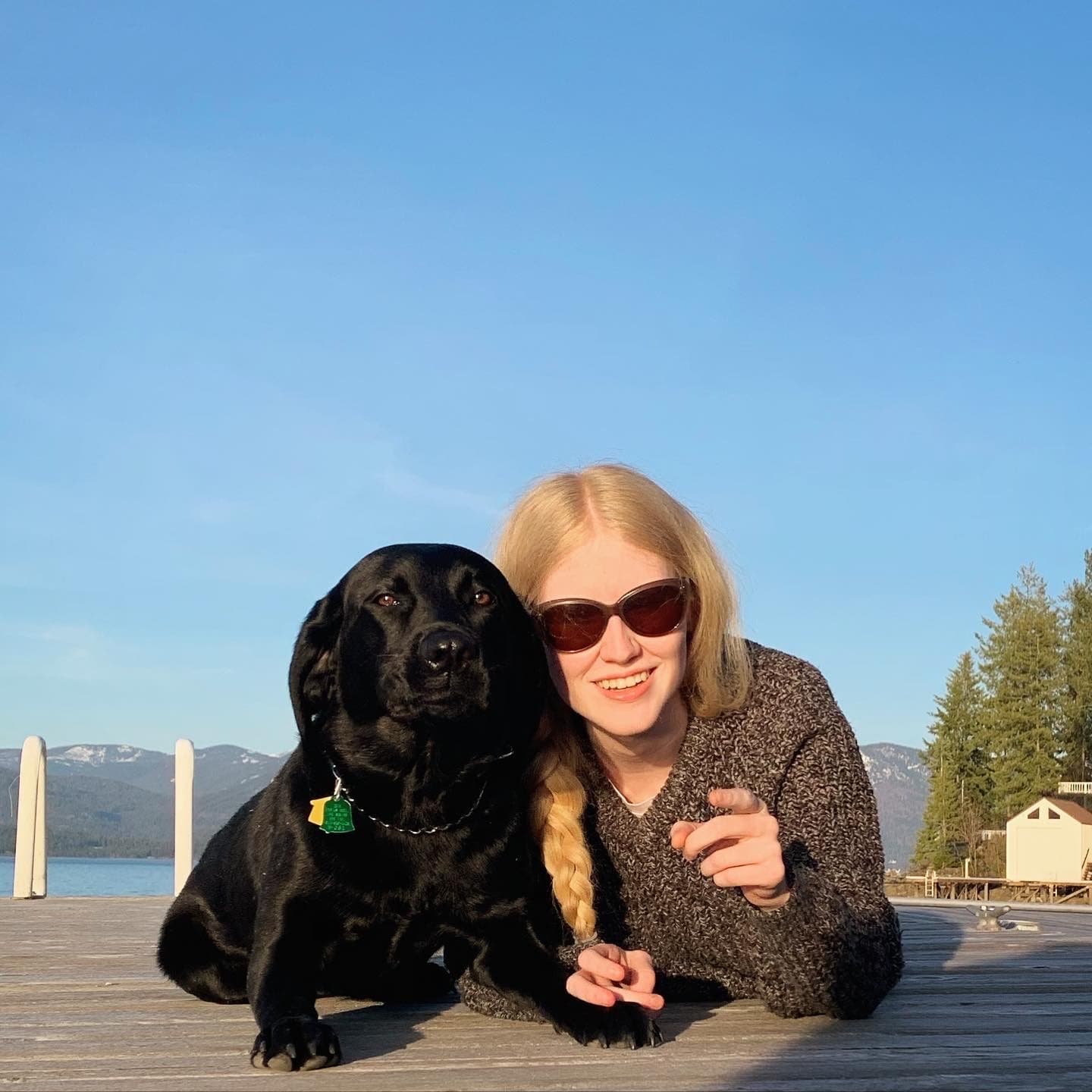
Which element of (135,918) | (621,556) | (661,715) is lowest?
(135,918)

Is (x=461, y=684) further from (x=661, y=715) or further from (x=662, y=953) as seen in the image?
(x=662, y=953)

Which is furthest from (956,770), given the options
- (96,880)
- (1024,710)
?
(96,880)

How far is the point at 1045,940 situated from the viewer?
4941 millimetres

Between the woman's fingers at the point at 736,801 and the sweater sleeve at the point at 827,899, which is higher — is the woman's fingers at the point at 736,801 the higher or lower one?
the higher one

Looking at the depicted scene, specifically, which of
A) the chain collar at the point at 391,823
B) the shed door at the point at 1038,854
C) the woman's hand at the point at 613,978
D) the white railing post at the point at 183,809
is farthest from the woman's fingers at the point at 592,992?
the shed door at the point at 1038,854

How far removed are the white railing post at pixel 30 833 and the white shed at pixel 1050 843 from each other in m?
39.2

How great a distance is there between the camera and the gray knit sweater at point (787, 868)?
2.54 metres

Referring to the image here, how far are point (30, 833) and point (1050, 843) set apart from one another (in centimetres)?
4106

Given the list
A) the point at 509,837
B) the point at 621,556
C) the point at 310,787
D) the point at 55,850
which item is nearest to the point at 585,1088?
the point at 509,837

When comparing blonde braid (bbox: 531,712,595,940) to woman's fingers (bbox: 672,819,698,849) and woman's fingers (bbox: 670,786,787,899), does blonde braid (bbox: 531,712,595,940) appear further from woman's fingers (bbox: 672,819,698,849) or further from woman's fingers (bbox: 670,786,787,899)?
woman's fingers (bbox: 672,819,698,849)

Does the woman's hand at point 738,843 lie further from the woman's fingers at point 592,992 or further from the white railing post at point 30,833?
the white railing post at point 30,833

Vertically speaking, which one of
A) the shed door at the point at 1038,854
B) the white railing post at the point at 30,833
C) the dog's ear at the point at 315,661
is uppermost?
the dog's ear at the point at 315,661

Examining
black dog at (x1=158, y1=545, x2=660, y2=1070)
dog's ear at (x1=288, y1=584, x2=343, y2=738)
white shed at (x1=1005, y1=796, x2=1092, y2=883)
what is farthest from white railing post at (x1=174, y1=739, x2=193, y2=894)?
white shed at (x1=1005, y1=796, x2=1092, y2=883)

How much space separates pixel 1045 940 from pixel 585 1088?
142 inches
